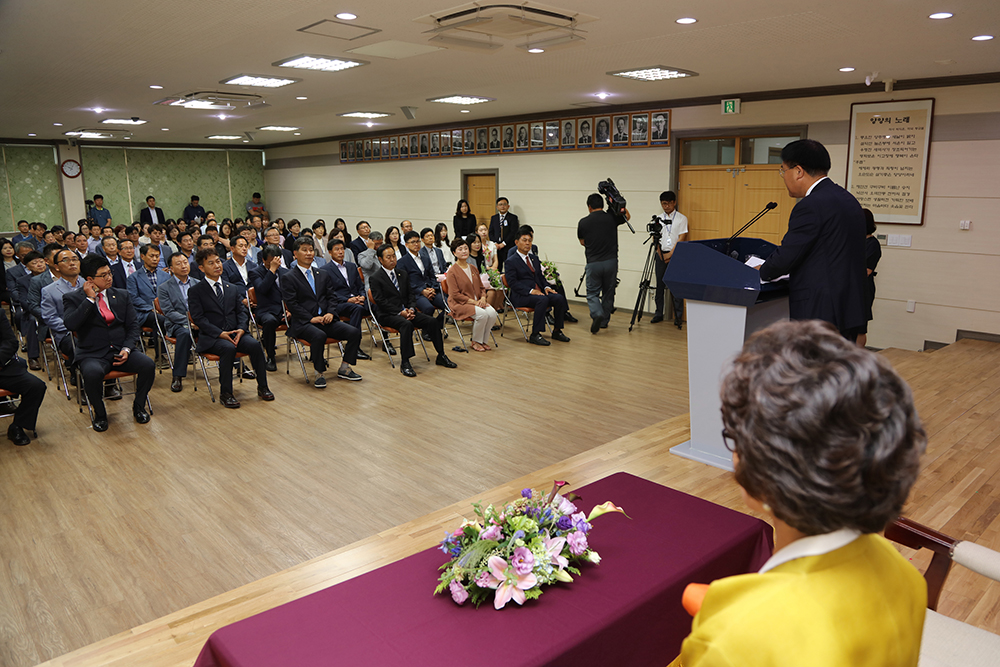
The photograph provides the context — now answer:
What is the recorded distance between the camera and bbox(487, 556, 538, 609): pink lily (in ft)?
5.96

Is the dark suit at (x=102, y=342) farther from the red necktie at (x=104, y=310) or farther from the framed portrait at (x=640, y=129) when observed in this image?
the framed portrait at (x=640, y=129)

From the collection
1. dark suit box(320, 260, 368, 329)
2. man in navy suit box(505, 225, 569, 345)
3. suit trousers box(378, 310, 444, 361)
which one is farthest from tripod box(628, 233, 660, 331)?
dark suit box(320, 260, 368, 329)

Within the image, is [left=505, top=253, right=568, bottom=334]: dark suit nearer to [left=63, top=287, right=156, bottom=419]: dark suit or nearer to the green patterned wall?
[left=63, top=287, right=156, bottom=419]: dark suit

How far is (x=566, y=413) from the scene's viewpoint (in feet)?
18.8

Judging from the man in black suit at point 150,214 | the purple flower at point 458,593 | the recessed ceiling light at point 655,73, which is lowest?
the purple flower at point 458,593

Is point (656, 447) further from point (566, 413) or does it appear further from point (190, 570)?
point (190, 570)

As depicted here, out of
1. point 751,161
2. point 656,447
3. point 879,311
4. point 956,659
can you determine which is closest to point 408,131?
point 751,161

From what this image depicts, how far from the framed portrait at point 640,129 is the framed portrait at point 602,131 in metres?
0.45

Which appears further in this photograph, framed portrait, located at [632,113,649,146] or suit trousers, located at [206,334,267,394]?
framed portrait, located at [632,113,649,146]

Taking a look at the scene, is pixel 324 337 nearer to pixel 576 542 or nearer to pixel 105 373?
pixel 105 373

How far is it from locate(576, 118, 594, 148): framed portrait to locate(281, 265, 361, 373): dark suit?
5.29 meters

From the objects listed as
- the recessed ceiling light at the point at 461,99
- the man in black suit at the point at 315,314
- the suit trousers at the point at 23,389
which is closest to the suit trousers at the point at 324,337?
the man in black suit at the point at 315,314

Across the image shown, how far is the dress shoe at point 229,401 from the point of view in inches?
237

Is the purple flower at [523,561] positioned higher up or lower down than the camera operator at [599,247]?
lower down
